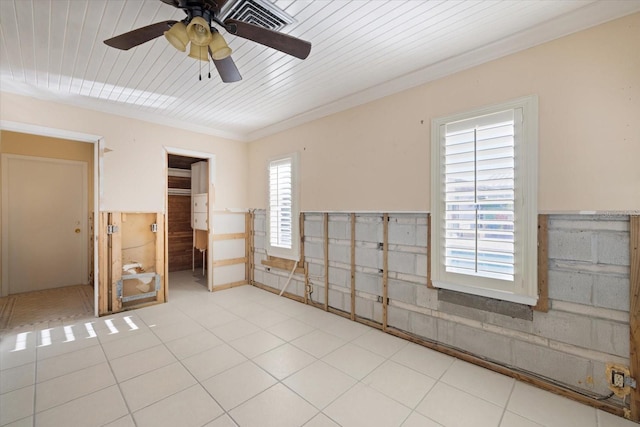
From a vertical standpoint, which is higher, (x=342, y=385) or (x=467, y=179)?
(x=467, y=179)

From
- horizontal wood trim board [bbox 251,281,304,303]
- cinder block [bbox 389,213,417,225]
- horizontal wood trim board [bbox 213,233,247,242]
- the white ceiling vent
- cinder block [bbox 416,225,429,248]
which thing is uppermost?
the white ceiling vent

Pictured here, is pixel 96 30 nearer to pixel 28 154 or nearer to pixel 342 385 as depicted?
pixel 342 385

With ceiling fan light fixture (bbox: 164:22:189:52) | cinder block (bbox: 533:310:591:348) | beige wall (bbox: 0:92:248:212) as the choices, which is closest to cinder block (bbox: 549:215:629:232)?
cinder block (bbox: 533:310:591:348)

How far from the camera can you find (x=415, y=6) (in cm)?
183

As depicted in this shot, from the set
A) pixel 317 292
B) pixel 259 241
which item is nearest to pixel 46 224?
pixel 259 241

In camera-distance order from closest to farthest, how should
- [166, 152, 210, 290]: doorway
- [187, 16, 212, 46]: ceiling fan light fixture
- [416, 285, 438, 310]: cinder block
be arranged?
[187, 16, 212, 46]: ceiling fan light fixture < [416, 285, 438, 310]: cinder block < [166, 152, 210, 290]: doorway

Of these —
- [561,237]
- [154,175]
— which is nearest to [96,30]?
[154,175]

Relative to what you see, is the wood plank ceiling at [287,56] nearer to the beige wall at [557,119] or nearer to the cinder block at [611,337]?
the beige wall at [557,119]

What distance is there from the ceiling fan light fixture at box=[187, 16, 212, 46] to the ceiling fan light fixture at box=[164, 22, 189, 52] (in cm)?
3

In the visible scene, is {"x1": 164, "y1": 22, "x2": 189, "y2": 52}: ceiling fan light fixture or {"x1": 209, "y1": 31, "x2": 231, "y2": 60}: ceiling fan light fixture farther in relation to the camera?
{"x1": 209, "y1": 31, "x2": 231, "y2": 60}: ceiling fan light fixture

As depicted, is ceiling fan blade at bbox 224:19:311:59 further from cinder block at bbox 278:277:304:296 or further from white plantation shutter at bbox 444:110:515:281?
cinder block at bbox 278:277:304:296

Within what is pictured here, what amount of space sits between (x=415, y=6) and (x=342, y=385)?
289cm

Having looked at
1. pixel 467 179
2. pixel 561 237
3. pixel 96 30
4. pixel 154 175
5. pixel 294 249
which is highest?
pixel 96 30

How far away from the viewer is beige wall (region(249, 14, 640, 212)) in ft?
5.88
